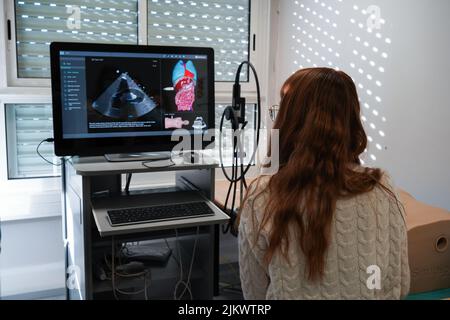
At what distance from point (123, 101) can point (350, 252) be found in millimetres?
1199

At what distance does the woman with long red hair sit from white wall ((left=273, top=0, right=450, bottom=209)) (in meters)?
0.97

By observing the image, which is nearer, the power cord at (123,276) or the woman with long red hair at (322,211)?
the woman with long red hair at (322,211)

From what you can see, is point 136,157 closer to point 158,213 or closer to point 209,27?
point 158,213

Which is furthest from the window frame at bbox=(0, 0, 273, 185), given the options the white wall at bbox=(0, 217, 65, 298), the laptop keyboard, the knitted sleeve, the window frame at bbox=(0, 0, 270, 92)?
the knitted sleeve

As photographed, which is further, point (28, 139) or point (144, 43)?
point (144, 43)

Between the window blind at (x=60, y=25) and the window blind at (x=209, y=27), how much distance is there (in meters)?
0.18

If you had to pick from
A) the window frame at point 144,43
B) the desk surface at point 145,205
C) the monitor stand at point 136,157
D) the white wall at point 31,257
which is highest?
the window frame at point 144,43

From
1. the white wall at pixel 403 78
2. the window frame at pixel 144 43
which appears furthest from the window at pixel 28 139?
the white wall at pixel 403 78

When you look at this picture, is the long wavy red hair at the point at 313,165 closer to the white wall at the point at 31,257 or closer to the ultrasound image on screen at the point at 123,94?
the ultrasound image on screen at the point at 123,94

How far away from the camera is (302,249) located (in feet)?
3.67

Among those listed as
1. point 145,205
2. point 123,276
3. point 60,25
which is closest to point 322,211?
point 145,205

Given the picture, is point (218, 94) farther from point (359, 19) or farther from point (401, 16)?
point (401, 16)

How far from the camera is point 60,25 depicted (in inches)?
107

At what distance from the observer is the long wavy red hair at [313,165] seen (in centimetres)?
111
